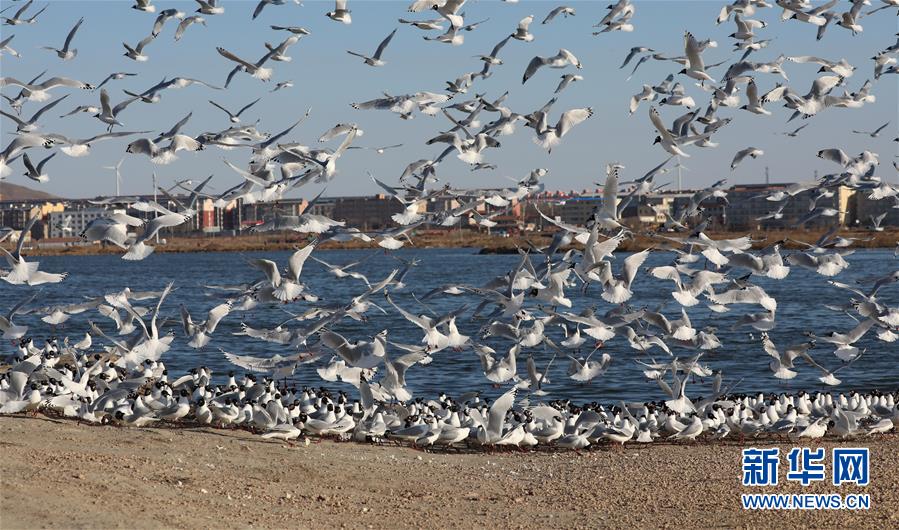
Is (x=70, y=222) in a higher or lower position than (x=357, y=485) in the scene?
higher

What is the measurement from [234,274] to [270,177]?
66689 millimetres

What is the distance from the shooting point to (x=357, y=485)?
520 inches

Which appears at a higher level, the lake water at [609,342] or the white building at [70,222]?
the white building at [70,222]

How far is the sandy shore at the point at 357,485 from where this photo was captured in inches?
420

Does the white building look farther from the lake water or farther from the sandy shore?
the sandy shore

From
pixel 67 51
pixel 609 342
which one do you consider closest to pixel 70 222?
pixel 609 342

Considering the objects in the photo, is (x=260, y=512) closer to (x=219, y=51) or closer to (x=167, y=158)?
(x=167, y=158)

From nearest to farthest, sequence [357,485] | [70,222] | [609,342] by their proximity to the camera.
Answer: [357,485], [609,342], [70,222]

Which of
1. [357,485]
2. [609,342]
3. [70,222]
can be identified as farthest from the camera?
[70,222]

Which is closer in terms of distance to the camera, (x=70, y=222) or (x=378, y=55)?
(x=378, y=55)

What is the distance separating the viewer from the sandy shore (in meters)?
10.7

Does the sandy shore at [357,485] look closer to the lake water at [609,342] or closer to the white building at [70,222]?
the lake water at [609,342]

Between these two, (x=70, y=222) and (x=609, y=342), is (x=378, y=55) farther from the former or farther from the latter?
(x=70, y=222)

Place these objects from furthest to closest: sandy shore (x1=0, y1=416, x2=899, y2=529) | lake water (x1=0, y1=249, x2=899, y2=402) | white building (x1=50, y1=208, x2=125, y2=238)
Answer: lake water (x1=0, y1=249, x2=899, y2=402)
white building (x1=50, y1=208, x2=125, y2=238)
sandy shore (x1=0, y1=416, x2=899, y2=529)
